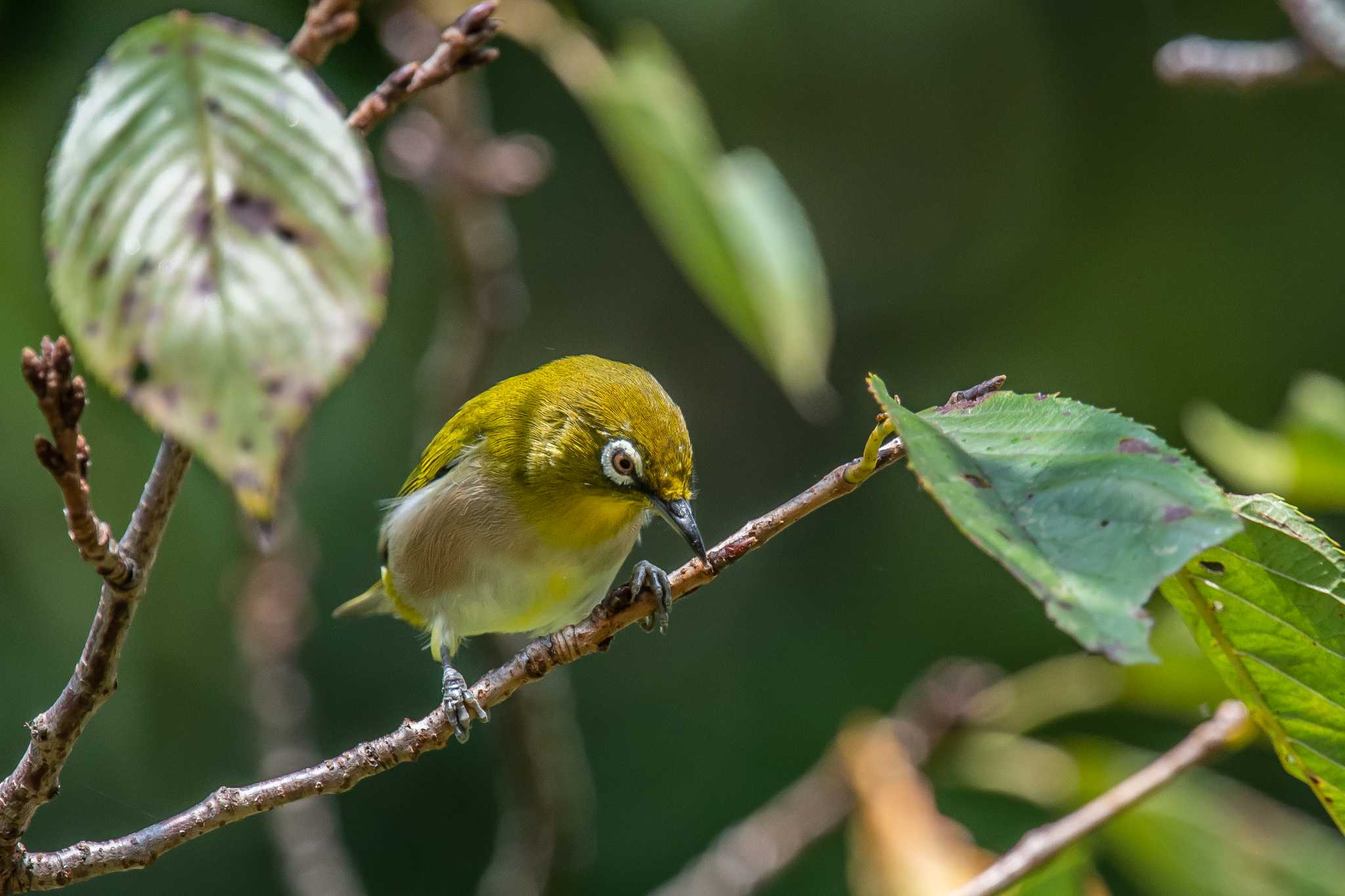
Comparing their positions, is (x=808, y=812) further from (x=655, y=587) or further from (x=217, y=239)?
(x=217, y=239)

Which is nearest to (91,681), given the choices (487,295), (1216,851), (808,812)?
(487,295)

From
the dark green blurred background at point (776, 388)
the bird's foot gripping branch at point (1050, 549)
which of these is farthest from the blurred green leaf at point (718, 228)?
the dark green blurred background at point (776, 388)

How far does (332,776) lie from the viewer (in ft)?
5.57

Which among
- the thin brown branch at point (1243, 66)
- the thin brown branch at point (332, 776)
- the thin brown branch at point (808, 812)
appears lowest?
the thin brown branch at point (808, 812)

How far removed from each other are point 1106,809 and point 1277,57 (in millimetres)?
1770

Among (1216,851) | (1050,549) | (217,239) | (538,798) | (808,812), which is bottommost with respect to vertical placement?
(808,812)

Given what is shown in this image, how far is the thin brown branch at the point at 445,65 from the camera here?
1855 mm

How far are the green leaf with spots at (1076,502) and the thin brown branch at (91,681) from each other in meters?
0.87

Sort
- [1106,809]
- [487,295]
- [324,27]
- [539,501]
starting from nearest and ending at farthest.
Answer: [324,27] → [1106,809] → [539,501] → [487,295]

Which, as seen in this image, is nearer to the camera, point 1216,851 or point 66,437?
point 66,437

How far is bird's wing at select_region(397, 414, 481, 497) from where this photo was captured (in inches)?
147

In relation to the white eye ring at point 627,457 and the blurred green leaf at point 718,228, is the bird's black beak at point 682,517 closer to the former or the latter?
the white eye ring at point 627,457

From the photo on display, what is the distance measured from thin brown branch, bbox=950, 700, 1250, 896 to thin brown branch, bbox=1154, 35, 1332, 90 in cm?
141

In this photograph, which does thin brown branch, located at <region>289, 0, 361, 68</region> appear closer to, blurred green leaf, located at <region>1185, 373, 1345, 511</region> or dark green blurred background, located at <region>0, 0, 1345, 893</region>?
blurred green leaf, located at <region>1185, 373, 1345, 511</region>
